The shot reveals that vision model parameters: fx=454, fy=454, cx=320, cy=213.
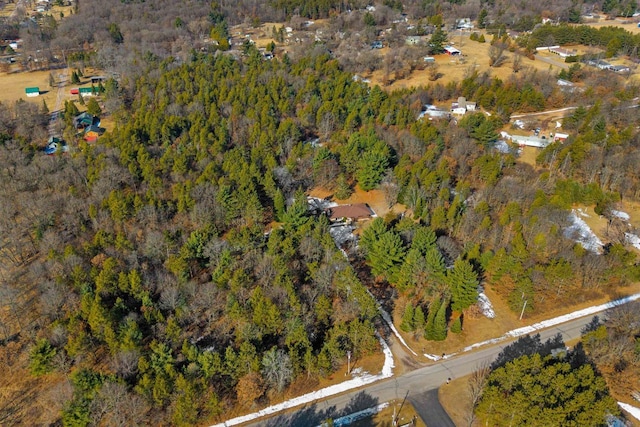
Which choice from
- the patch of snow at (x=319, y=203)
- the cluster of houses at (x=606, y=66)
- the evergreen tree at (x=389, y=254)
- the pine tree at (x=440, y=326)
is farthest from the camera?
the cluster of houses at (x=606, y=66)

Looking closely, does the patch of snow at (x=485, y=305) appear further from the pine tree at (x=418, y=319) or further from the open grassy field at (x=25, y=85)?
the open grassy field at (x=25, y=85)

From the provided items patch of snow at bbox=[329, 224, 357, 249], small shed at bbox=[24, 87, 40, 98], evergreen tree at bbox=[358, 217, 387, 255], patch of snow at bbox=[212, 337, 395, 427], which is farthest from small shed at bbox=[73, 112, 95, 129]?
patch of snow at bbox=[212, 337, 395, 427]

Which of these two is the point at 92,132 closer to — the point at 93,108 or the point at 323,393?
the point at 93,108

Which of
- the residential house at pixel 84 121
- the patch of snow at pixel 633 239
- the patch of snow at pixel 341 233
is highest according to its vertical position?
the residential house at pixel 84 121

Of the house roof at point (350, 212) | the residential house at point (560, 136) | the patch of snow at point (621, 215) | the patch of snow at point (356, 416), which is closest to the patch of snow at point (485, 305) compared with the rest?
the patch of snow at point (356, 416)

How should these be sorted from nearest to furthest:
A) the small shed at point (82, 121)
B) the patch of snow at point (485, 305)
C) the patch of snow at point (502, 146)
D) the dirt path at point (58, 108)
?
the patch of snow at point (485, 305) → the patch of snow at point (502, 146) → the dirt path at point (58, 108) → the small shed at point (82, 121)

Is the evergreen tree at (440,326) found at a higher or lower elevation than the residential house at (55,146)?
lower

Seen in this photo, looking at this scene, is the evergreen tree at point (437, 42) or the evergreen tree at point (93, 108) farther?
the evergreen tree at point (437, 42)
